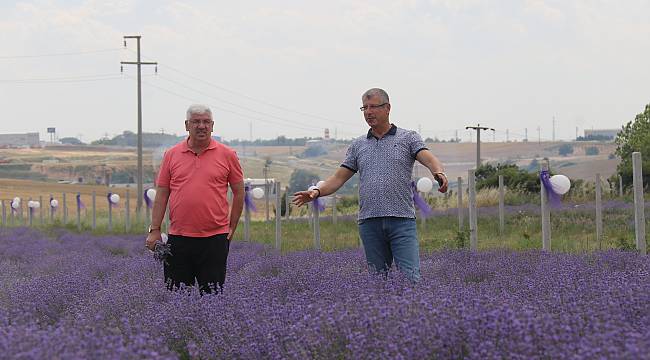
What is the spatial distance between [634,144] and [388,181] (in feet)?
98.0

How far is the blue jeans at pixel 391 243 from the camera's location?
17.1 ft

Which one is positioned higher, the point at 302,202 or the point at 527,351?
the point at 302,202

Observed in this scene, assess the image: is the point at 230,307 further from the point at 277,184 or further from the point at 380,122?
the point at 277,184

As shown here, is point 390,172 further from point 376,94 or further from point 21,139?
point 21,139

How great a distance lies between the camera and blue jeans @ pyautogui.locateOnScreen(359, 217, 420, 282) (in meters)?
5.21

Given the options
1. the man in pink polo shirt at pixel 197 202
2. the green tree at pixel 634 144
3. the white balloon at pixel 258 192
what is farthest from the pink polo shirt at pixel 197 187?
the green tree at pixel 634 144

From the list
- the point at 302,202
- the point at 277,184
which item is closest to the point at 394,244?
the point at 302,202

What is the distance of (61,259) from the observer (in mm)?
9570

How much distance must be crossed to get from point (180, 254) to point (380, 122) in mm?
1361

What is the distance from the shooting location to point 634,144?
33094 millimetres

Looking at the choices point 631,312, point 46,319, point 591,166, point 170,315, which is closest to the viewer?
point 631,312

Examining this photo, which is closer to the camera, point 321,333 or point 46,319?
point 321,333

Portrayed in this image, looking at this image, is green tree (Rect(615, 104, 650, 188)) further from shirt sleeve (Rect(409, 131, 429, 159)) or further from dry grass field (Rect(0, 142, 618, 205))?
dry grass field (Rect(0, 142, 618, 205))

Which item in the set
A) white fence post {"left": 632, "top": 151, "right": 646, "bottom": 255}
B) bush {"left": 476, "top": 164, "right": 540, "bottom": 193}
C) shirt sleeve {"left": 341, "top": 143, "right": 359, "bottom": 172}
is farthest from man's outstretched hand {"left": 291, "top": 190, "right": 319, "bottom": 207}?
bush {"left": 476, "top": 164, "right": 540, "bottom": 193}
